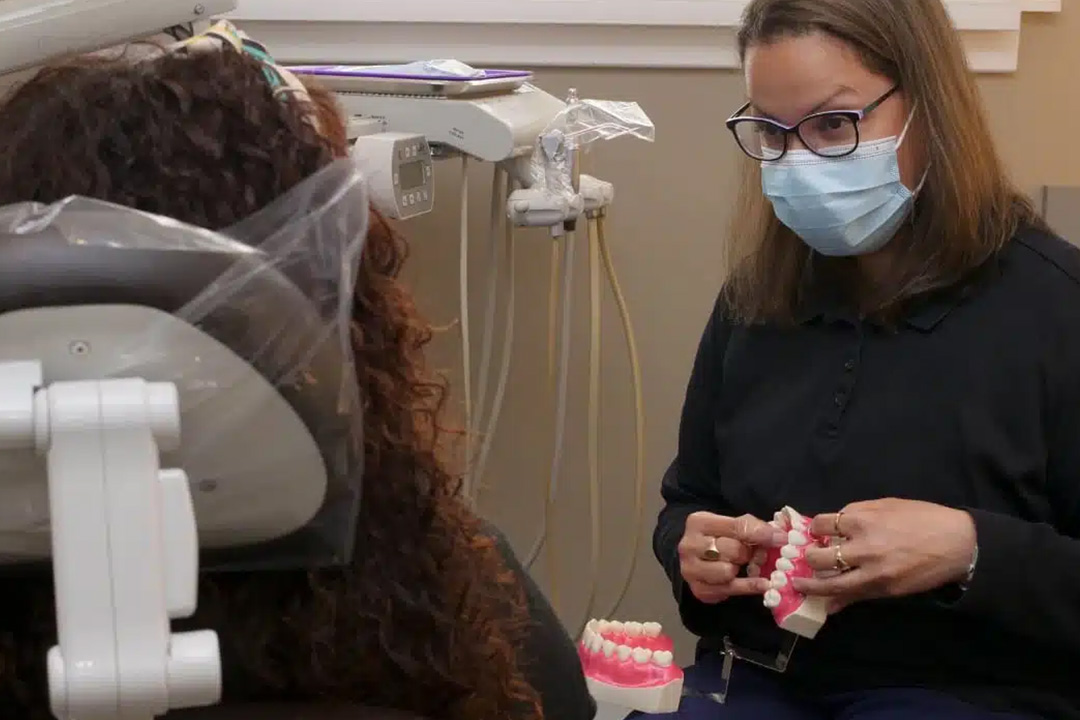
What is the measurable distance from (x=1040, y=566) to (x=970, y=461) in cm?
12

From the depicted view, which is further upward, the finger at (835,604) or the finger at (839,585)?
the finger at (839,585)

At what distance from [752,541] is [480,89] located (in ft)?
2.15

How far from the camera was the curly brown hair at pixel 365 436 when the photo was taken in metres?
0.64

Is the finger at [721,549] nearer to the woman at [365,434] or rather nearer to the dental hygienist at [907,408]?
the dental hygienist at [907,408]

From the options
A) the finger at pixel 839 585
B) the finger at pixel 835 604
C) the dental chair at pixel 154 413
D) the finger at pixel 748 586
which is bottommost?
the finger at pixel 748 586

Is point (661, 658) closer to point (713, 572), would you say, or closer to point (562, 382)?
point (713, 572)

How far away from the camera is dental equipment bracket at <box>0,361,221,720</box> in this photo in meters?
0.53

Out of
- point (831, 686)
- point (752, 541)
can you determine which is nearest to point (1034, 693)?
point (831, 686)

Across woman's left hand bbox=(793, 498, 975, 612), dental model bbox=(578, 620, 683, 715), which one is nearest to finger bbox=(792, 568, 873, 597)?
woman's left hand bbox=(793, 498, 975, 612)

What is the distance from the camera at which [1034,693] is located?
1.29 metres

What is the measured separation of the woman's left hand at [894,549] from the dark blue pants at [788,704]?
0.13m

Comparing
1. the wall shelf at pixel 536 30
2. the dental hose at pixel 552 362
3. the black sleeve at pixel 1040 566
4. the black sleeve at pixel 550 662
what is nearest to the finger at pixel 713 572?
the black sleeve at pixel 1040 566

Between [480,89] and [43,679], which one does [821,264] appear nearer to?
[480,89]

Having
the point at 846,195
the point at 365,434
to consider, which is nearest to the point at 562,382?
the point at 846,195
